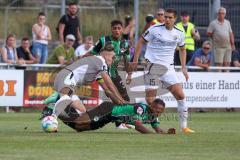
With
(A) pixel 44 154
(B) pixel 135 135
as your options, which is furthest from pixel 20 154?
(B) pixel 135 135

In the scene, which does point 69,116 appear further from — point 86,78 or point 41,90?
point 41,90

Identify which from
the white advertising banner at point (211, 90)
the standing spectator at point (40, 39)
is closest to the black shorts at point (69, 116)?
the white advertising banner at point (211, 90)

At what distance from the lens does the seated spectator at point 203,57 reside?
2575 cm

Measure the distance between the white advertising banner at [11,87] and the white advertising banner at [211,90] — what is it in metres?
3.98

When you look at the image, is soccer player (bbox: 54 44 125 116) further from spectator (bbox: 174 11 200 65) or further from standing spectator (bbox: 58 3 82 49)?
spectator (bbox: 174 11 200 65)

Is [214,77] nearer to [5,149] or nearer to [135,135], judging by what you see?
[135,135]

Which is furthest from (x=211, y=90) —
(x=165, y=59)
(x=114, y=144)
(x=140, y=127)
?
(x=114, y=144)

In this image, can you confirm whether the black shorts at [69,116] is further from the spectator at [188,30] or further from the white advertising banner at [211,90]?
the spectator at [188,30]

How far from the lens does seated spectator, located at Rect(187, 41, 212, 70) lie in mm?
25750

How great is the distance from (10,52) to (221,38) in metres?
6.18

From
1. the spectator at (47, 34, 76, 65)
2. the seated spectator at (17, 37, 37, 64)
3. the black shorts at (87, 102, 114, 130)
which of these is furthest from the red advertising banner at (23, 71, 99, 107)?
the black shorts at (87, 102, 114, 130)

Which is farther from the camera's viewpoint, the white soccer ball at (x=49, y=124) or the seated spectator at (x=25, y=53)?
the seated spectator at (x=25, y=53)

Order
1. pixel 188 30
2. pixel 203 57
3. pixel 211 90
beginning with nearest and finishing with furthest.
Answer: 1. pixel 211 90
2. pixel 188 30
3. pixel 203 57

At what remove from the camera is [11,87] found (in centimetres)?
2383
